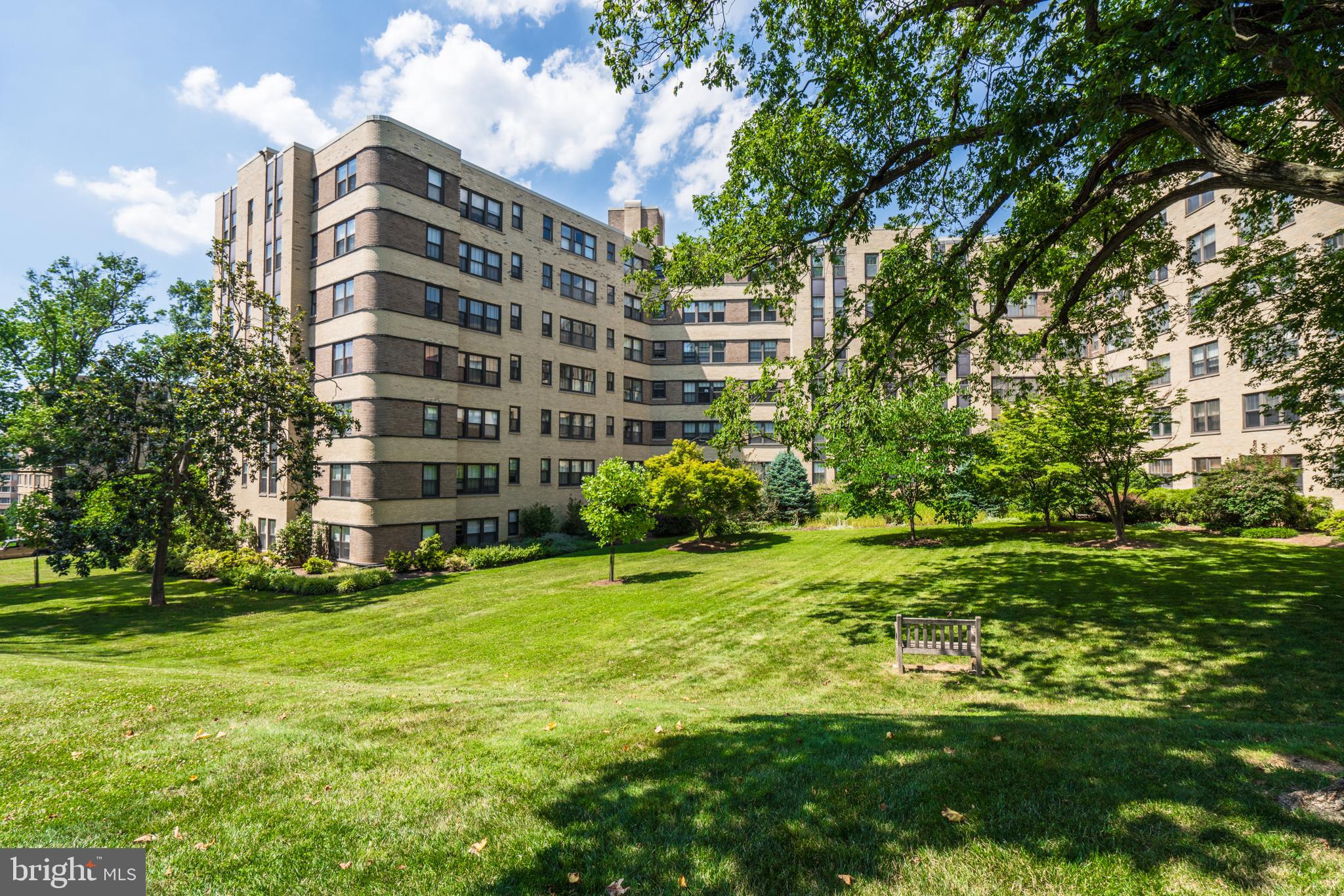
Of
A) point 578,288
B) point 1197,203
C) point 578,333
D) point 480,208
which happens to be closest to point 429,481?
point 578,333

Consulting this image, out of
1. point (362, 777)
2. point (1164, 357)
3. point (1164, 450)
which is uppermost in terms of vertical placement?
point (1164, 357)

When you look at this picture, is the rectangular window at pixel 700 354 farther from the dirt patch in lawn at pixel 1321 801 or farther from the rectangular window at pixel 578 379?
the dirt patch in lawn at pixel 1321 801

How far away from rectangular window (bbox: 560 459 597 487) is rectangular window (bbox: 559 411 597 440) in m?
0.50

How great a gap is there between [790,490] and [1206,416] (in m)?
23.2

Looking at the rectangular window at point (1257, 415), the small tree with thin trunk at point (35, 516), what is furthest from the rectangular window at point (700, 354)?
the small tree with thin trunk at point (35, 516)

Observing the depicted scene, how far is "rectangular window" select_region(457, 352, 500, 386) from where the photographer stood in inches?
1173

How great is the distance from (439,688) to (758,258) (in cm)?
1033

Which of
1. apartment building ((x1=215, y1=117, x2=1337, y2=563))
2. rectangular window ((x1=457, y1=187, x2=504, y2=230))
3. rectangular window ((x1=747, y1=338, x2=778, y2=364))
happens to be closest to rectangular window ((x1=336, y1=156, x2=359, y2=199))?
apartment building ((x1=215, y1=117, x2=1337, y2=563))

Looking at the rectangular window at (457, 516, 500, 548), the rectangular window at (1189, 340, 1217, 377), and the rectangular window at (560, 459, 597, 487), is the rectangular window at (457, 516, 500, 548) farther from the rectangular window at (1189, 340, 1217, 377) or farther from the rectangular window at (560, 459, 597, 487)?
the rectangular window at (1189, 340, 1217, 377)

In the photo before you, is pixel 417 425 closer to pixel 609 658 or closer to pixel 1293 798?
pixel 609 658

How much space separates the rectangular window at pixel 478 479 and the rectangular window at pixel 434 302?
7.65 m

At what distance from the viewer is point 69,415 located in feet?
65.0

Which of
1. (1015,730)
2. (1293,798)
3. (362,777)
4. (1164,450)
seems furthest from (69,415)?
(1164,450)

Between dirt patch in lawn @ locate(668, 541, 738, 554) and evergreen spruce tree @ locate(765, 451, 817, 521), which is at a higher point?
evergreen spruce tree @ locate(765, 451, 817, 521)
